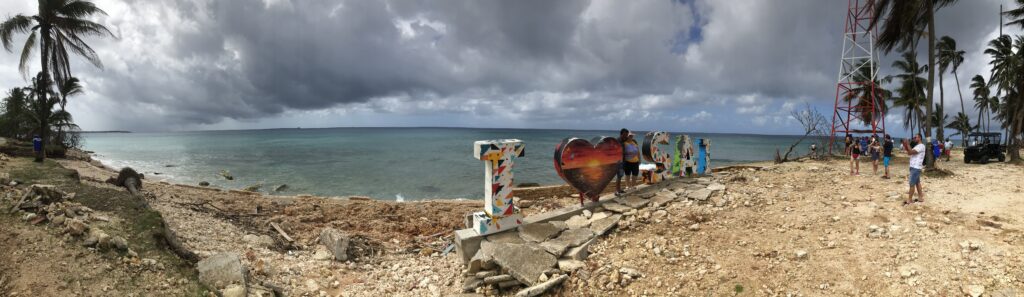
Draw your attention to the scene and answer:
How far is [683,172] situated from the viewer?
39.3 feet

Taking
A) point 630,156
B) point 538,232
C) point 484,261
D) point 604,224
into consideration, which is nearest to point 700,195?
point 630,156

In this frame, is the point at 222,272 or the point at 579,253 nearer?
the point at 222,272

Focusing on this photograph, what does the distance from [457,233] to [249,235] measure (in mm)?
4556

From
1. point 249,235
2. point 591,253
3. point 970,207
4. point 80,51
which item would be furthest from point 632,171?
point 80,51

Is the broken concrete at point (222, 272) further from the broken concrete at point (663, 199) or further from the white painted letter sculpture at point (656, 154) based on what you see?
the white painted letter sculpture at point (656, 154)

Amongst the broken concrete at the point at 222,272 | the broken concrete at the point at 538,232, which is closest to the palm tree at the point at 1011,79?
the broken concrete at the point at 538,232

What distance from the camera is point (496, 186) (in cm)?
747

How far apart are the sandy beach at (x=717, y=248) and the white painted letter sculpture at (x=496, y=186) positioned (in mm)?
984

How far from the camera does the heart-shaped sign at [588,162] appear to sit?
858 cm

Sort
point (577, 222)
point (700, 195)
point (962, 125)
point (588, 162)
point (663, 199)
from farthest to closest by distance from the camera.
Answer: point (962, 125) < point (700, 195) < point (663, 199) < point (588, 162) < point (577, 222)

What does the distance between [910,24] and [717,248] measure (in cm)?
1559

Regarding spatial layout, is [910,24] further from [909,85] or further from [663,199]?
[909,85]

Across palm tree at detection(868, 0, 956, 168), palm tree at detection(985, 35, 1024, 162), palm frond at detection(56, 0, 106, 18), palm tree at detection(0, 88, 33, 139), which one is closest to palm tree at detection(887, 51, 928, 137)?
palm tree at detection(985, 35, 1024, 162)

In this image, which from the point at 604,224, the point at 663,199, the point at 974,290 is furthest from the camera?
the point at 663,199
